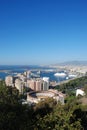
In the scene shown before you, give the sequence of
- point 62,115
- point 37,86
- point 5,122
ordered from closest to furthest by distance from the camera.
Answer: point 5,122 → point 62,115 → point 37,86

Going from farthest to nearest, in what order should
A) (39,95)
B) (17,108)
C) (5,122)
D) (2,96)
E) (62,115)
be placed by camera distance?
(39,95)
(2,96)
(17,108)
(62,115)
(5,122)

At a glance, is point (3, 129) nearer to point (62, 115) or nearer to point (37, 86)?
point (62, 115)

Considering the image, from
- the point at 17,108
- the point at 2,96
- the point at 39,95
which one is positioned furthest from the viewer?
the point at 39,95

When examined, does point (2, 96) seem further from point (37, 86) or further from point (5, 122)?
point (37, 86)

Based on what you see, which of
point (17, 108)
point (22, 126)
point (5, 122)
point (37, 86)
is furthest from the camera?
point (37, 86)

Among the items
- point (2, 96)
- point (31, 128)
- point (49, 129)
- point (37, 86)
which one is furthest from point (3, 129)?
point (37, 86)

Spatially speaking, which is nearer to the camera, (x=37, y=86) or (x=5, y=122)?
(x=5, y=122)

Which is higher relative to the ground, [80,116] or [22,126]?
[22,126]

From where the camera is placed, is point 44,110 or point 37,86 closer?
Result: point 44,110

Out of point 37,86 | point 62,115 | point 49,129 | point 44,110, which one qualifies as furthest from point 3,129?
point 37,86
